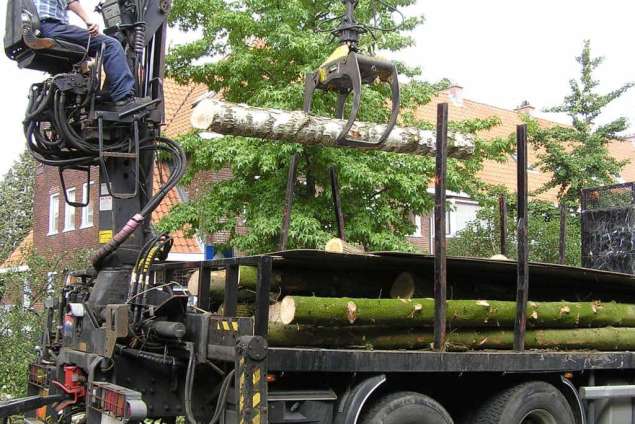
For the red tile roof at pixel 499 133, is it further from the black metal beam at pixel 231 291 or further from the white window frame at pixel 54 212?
the black metal beam at pixel 231 291

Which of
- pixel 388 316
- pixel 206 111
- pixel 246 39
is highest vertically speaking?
pixel 246 39

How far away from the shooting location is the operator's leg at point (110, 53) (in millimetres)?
5953

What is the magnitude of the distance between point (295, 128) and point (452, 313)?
2340mm

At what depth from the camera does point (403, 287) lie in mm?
6000

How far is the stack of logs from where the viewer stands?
5078 millimetres

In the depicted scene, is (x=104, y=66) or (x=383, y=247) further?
(x=383, y=247)

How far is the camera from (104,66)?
6.04 meters

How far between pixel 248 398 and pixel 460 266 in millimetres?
2243

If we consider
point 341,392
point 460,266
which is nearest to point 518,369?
point 460,266

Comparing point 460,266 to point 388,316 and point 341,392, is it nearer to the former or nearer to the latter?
point 388,316

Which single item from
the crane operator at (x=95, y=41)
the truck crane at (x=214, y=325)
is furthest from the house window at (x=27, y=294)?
the crane operator at (x=95, y=41)

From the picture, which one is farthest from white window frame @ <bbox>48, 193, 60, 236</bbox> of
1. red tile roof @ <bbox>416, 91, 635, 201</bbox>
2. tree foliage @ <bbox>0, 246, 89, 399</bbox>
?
tree foliage @ <bbox>0, 246, 89, 399</bbox>

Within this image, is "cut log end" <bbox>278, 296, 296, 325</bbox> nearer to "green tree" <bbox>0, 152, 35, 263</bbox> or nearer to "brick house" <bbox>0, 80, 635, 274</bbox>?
"brick house" <bbox>0, 80, 635, 274</bbox>

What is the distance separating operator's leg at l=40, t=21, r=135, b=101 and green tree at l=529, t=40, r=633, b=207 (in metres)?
15.3
